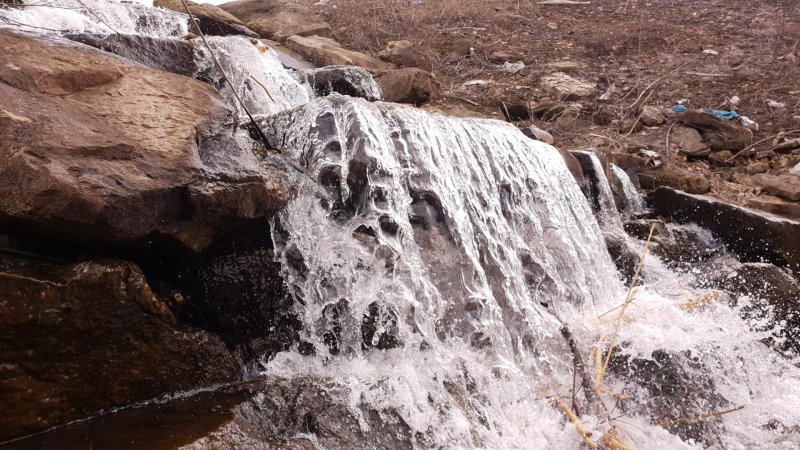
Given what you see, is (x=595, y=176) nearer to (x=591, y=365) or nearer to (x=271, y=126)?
(x=591, y=365)

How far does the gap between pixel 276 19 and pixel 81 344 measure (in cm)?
739

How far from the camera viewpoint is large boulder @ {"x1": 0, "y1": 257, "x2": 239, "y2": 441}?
1.63 metres

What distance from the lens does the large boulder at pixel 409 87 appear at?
5.55 m

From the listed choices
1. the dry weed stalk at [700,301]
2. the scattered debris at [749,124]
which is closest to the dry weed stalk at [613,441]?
the dry weed stalk at [700,301]

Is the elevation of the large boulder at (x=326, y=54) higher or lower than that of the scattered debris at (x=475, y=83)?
higher

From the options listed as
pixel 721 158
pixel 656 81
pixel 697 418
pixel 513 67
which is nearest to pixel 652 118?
pixel 721 158

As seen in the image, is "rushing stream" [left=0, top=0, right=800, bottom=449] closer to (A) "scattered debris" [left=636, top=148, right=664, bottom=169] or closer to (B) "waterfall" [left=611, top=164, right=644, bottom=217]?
(B) "waterfall" [left=611, top=164, right=644, bottom=217]

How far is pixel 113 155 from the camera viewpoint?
6.34ft

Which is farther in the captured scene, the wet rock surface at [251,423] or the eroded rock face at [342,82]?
the eroded rock face at [342,82]

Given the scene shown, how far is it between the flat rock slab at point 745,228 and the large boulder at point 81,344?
410 cm

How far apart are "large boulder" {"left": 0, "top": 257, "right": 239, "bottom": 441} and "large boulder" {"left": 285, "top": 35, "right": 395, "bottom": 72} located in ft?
17.0

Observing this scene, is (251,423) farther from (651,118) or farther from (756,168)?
(651,118)

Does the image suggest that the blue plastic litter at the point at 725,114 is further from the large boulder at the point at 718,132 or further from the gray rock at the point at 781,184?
the gray rock at the point at 781,184

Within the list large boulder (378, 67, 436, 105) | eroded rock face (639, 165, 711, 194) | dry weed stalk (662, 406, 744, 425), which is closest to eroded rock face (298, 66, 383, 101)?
large boulder (378, 67, 436, 105)
